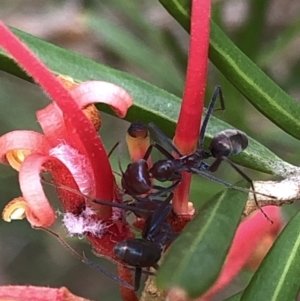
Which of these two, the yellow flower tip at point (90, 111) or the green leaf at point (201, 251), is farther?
the yellow flower tip at point (90, 111)

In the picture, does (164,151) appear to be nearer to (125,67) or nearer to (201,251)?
(201,251)

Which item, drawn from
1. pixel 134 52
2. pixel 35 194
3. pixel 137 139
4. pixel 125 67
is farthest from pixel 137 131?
pixel 125 67

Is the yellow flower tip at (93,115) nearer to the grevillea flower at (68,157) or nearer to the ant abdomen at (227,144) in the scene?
the grevillea flower at (68,157)

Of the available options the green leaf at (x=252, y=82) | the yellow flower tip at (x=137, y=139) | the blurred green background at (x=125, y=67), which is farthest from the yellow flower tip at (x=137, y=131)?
the blurred green background at (x=125, y=67)

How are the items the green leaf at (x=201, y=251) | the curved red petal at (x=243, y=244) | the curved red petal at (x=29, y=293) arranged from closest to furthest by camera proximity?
the green leaf at (x=201, y=251), the curved red petal at (x=29, y=293), the curved red petal at (x=243, y=244)

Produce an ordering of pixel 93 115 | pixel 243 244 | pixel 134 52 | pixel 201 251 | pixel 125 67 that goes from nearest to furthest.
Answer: pixel 201 251 → pixel 93 115 → pixel 243 244 → pixel 134 52 → pixel 125 67

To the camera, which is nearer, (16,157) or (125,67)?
(16,157)

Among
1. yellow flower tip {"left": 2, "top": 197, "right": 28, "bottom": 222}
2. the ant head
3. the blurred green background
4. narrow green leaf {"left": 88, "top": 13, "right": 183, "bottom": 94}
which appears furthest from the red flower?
narrow green leaf {"left": 88, "top": 13, "right": 183, "bottom": 94}
